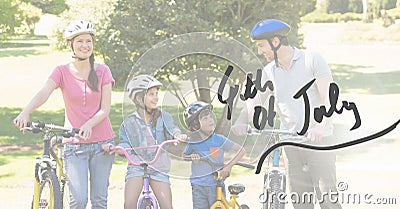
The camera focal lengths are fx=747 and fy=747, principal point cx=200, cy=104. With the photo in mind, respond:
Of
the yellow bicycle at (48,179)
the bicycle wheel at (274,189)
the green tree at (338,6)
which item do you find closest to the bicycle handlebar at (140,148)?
the yellow bicycle at (48,179)

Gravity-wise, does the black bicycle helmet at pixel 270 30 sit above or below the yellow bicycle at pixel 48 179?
above

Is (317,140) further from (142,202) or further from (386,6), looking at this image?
(386,6)

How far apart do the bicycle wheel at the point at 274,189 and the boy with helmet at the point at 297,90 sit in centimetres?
12

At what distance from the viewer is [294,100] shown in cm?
392

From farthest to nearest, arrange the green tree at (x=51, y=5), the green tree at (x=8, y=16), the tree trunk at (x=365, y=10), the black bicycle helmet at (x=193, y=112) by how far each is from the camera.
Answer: the green tree at (x=51, y=5) → the tree trunk at (x=365, y=10) → the green tree at (x=8, y=16) → the black bicycle helmet at (x=193, y=112)

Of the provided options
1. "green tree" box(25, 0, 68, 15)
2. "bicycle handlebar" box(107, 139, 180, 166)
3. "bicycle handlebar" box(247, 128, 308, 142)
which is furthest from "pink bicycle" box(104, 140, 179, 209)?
"green tree" box(25, 0, 68, 15)

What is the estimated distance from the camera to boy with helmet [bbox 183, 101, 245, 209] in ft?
13.2

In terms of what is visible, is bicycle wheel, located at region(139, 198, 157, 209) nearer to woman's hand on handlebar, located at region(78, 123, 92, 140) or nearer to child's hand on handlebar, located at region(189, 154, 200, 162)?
child's hand on handlebar, located at region(189, 154, 200, 162)


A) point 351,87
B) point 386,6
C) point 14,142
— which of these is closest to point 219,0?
point 386,6

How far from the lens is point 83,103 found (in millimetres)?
3957

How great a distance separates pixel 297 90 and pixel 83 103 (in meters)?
1.13

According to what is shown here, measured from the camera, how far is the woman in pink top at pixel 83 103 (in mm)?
3938

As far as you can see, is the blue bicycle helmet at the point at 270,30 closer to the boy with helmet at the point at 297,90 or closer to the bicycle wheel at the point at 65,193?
the boy with helmet at the point at 297,90

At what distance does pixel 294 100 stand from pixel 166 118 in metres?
0.71
